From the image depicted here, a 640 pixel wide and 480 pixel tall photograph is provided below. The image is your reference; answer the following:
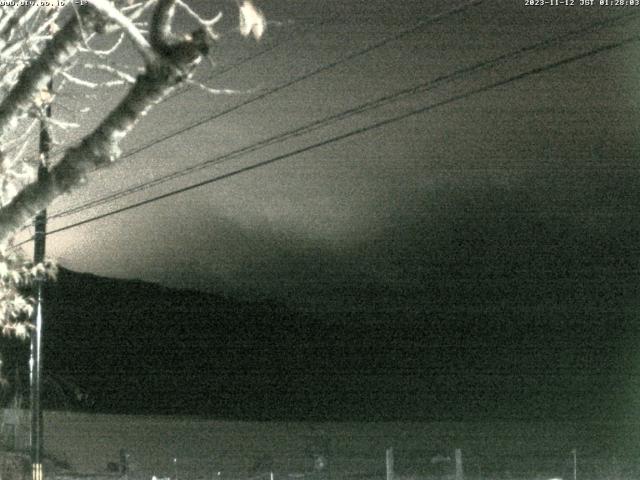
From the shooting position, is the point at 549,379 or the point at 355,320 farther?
the point at 355,320

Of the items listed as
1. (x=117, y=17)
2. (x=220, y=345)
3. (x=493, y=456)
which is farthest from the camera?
(x=220, y=345)

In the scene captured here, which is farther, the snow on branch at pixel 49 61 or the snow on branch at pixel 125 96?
the snow on branch at pixel 49 61

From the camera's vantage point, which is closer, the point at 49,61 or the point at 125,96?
the point at 125,96

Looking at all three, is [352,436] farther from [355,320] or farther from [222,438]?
[355,320]

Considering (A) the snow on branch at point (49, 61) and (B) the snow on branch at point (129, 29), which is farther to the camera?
(A) the snow on branch at point (49, 61)

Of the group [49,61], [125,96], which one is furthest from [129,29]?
[49,61]

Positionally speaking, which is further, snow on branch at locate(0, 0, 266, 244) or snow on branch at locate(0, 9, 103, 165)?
snow on branch at locate(0, 9, 103, 165)

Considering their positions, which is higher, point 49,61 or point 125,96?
point 49,61

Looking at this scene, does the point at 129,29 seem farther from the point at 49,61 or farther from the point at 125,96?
the point at 49,61

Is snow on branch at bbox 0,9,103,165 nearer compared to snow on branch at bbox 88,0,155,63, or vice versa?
snow on branch at bbox 88,0,155,63

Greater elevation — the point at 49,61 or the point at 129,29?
the point at 49,61

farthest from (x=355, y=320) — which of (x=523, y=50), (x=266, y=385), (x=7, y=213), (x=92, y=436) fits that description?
(x=7, y=213)
